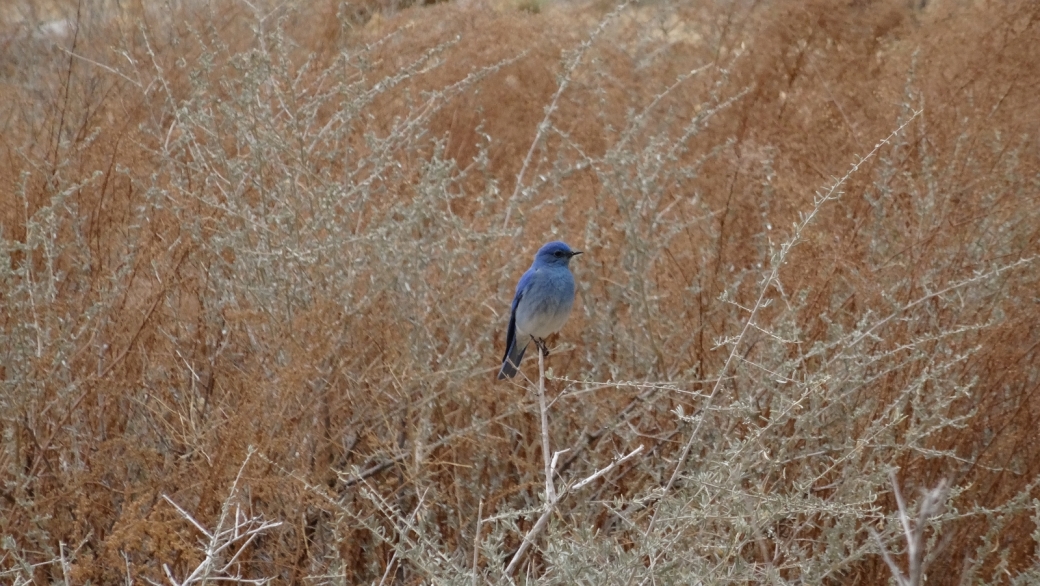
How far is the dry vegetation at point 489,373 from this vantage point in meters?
3.09

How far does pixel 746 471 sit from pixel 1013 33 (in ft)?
12.2

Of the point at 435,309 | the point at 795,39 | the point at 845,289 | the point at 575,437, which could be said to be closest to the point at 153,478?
the point at 435,309

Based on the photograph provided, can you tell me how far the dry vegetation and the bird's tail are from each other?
0.14 m

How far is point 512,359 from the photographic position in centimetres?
424

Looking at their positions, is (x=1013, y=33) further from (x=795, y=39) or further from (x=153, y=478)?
(x=153, y=478)

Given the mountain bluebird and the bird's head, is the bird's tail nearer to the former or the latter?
the mountain bluebird

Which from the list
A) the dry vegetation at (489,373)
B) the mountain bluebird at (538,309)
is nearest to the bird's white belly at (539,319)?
the mountain bluebird at (538,309)

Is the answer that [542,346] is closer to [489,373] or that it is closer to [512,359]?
[512,359]

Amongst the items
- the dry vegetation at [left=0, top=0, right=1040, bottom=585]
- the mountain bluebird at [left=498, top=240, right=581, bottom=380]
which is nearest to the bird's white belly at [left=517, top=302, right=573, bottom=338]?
the mountain bluebird at [left=498, top=240, right=581, bottom=380]

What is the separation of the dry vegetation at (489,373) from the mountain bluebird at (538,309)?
0.14 m

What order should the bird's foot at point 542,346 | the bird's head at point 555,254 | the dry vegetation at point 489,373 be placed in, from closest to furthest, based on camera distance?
1. the dry vegetation at point 489,373
2. the bird's foot at point 542,346
3. the bird's head at point 555,254

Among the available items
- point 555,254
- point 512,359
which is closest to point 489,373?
point 512,359

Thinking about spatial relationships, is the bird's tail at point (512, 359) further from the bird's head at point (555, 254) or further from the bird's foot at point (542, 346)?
the bird's head at point (555, 254)

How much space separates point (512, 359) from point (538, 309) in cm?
21
